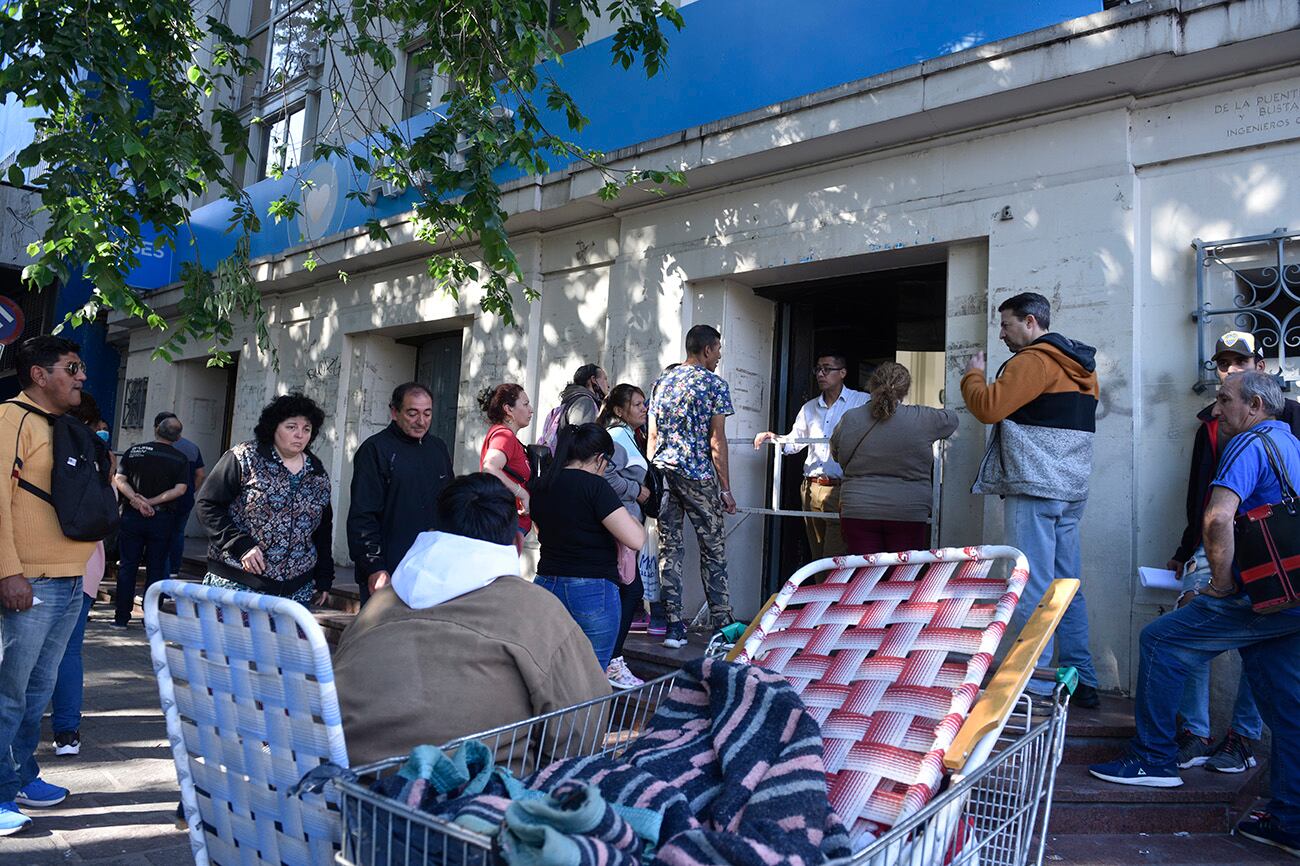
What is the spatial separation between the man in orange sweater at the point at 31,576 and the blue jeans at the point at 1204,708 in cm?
497

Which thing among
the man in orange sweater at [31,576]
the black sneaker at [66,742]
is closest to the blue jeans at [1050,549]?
the man in orange sweater at [31,576]

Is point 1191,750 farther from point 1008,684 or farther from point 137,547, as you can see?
point 137,547

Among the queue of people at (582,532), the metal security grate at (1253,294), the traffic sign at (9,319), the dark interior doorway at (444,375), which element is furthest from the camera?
the dark interior doorway at (444,375)

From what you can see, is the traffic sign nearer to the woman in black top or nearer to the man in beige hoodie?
the woman in black top

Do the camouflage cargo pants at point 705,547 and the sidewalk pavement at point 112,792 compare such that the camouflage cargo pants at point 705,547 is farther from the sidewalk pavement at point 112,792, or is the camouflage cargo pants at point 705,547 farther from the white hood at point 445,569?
the white hood at point 445,569

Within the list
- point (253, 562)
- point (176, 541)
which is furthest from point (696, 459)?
point (176, 541)

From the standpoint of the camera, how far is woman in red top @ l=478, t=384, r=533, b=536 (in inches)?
226

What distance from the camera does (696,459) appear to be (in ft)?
20.7

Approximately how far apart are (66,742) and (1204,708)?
555 centimetres

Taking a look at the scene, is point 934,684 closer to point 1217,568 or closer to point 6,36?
point 1217,568

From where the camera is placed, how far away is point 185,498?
28.5 ft

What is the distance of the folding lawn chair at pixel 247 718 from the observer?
5.86 ft

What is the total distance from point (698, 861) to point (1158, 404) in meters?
4.75

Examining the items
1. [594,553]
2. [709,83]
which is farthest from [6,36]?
[709,83]
